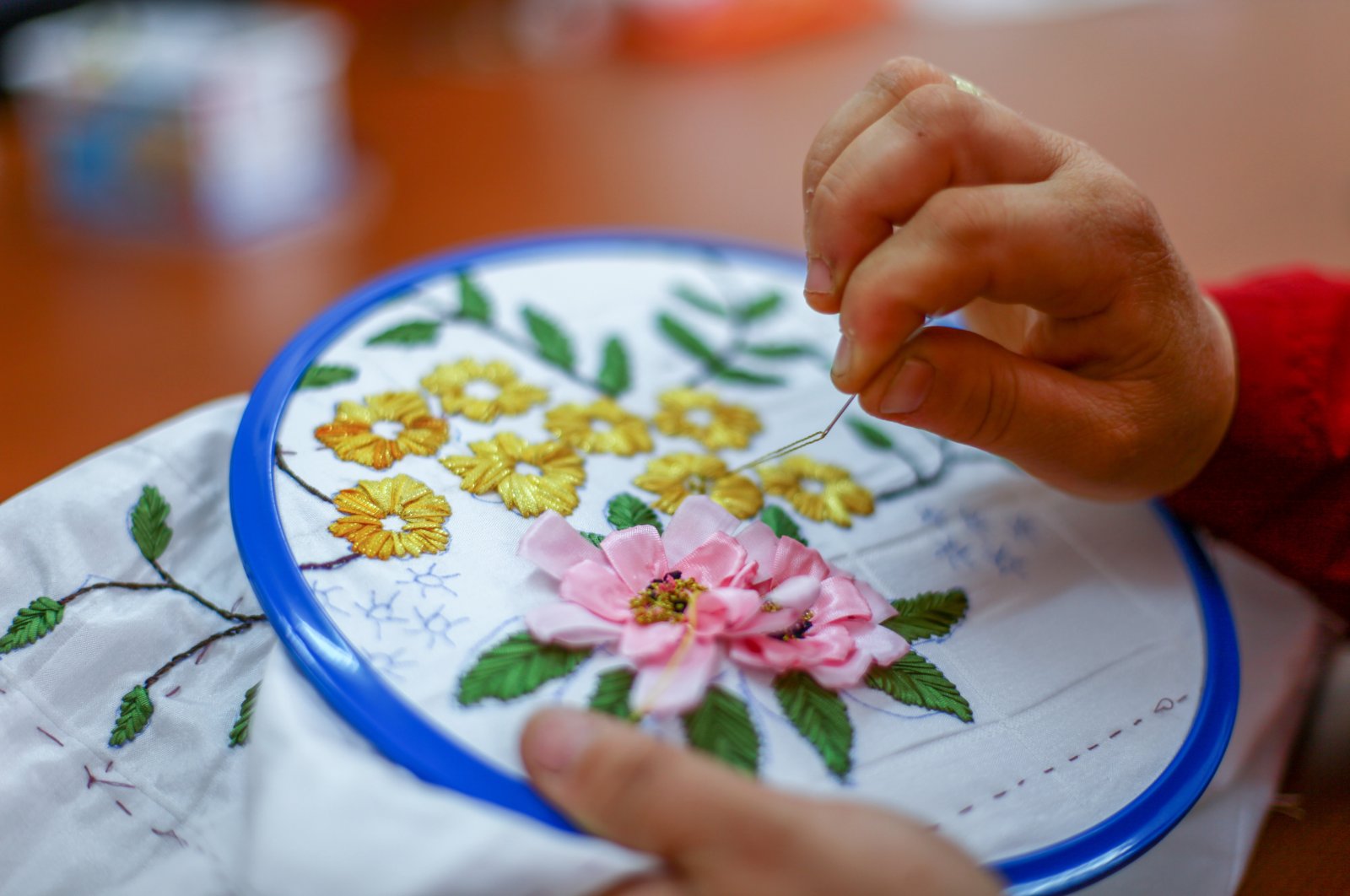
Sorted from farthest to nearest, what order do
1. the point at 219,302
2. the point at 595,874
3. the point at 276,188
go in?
the point at 276,188
the point at 219,302
the point at 595,874

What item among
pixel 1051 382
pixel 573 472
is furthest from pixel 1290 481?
pixel 573 472

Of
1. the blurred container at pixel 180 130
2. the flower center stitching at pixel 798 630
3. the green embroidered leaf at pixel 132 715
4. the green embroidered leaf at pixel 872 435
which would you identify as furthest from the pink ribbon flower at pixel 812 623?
the blurred container at pixel 180 130

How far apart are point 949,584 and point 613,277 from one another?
0.25m

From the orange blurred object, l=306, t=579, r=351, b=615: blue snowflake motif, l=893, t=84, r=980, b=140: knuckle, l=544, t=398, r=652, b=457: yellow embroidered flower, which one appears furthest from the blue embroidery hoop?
the orange blurred object

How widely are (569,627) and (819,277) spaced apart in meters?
0.16

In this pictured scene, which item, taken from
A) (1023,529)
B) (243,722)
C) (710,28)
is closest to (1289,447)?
(1023,529)

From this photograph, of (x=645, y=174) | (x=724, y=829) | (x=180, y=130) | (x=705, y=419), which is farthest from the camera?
(x=645, y=174)

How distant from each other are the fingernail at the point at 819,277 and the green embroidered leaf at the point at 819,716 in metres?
0.14

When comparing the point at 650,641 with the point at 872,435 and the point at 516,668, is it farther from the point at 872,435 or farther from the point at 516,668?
the point at 872,435

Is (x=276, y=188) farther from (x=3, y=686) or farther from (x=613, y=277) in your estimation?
(x=3, y=686)

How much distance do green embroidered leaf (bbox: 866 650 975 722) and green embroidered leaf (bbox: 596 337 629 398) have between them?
0.19 m

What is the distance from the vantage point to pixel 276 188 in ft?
2.77

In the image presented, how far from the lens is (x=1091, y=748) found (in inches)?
13.8

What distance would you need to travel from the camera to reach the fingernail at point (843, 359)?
1.16ft
